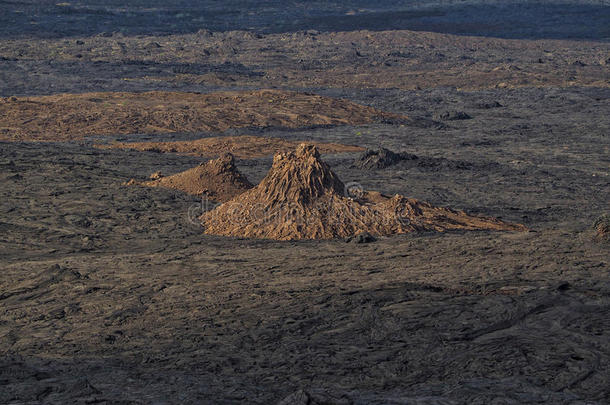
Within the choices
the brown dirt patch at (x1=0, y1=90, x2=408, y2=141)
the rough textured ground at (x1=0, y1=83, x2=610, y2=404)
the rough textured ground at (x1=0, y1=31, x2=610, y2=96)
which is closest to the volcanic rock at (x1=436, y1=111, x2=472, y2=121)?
the brown dirt patch at (x1=0, y1=90, x2=408, y2=141)

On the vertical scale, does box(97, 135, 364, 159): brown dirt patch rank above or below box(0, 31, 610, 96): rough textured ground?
below

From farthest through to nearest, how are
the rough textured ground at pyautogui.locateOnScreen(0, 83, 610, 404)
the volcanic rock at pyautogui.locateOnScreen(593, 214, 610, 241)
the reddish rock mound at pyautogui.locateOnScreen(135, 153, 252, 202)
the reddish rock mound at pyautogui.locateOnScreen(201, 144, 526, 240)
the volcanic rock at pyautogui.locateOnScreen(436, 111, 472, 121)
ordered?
the volcanic rock at pyautogui.locateOnScreen(436, 111, 472, 121) < the reddish rock mound at pyautogui.locateOnScreen(135, 153, 252, 202) < the reddish rock mound at pyautogui.locateOnScreen(201, 144, 526, 240) < the volcanic rock at pyautogui.locateOnScreen(593, 214, 610, 241) < the rough textured ground at pyautogui.locateOnScreen(0, 83, 610, 404)

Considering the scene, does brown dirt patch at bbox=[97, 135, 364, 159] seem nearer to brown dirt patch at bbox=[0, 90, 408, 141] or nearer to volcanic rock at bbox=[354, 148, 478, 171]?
brown dirt patch at bbox=[0, 90, 408, 141]

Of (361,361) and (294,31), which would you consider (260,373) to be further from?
(294,31)

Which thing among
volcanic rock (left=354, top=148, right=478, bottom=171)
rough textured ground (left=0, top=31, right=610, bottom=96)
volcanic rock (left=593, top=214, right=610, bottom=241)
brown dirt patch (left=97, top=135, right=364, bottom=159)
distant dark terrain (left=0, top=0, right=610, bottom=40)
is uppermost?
distant dark terrain (left=0, top=0, right=610, bottom=40)

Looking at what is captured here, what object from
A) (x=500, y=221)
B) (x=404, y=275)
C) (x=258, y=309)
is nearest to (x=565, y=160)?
(x=500, y=221)

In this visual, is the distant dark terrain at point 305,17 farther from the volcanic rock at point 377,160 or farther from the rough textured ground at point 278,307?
the rough textured ground at point 278,307
